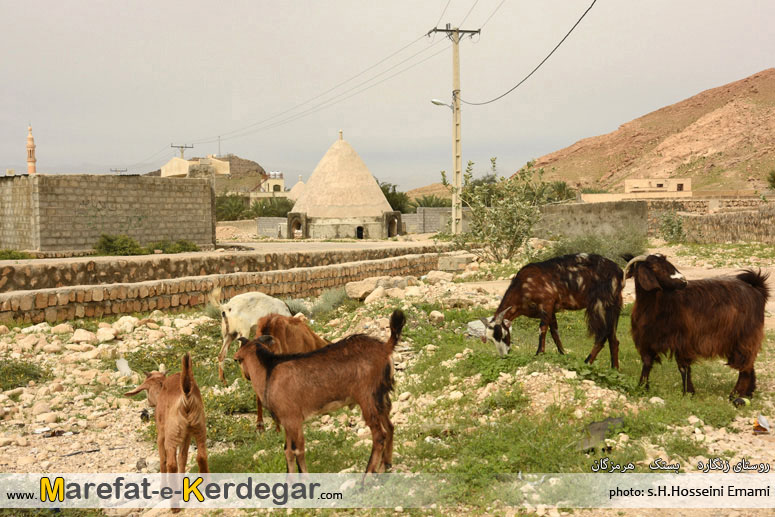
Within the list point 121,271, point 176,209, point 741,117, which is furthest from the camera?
point 741,117

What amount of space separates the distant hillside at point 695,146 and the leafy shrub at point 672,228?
42918 mm

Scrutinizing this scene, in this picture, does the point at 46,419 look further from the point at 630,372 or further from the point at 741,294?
the point at 741,294

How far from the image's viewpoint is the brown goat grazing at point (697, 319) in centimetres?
542

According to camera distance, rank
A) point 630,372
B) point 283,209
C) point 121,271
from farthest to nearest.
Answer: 1. point 283,209
2. point 121,271
3. point 630,372

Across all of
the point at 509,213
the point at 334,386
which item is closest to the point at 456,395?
the point at 334,386

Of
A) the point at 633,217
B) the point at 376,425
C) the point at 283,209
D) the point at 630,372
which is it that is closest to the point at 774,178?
the point at 633,217

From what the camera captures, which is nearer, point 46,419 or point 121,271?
point 46,419

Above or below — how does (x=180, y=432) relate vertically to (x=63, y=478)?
above

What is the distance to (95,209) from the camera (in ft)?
69.3

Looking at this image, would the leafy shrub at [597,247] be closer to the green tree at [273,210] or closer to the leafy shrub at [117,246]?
the leafy shrub at [117,246]

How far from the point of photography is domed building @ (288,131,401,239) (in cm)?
3844

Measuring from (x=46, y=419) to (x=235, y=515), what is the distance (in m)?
3.14

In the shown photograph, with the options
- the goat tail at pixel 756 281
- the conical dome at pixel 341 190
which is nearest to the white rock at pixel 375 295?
the goat tail at pixel 756 281

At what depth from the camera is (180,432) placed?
4031 mm
